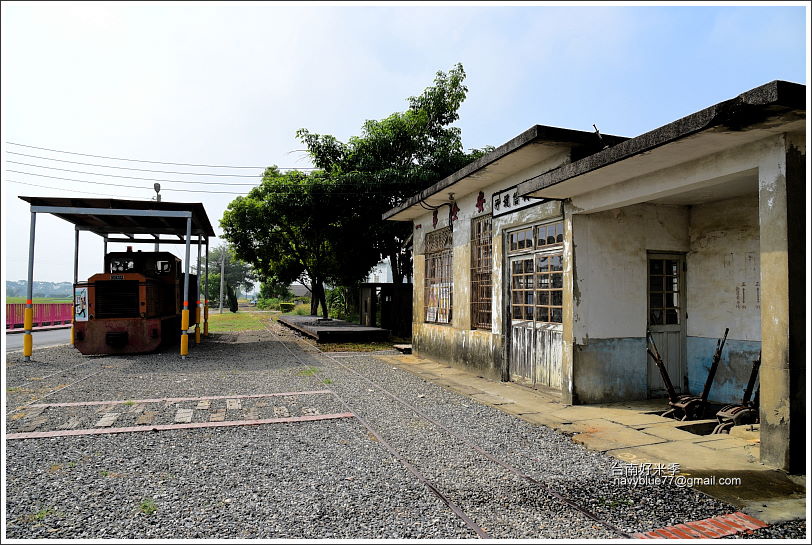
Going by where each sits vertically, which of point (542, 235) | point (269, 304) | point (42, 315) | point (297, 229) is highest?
point (297, 229)

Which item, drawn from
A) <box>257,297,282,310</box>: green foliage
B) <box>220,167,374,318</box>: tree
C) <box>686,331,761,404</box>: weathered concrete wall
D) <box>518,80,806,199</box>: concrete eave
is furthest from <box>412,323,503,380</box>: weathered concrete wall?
<box>257,297,282,310</box>: green foliage

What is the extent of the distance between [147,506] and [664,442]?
4607 millimetres

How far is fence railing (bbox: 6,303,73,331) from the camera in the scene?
21.3 meters

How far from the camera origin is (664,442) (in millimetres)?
5203

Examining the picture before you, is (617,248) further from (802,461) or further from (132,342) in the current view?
(132,342)

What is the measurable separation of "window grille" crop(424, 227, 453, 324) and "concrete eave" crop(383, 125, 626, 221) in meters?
1.59

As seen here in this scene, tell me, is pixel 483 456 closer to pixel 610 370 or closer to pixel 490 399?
pixel 490 399

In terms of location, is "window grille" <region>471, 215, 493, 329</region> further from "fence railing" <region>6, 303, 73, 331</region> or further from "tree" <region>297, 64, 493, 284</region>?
"fence railing" <region>6, 303, 73, 331</region>

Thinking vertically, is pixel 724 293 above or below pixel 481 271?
below

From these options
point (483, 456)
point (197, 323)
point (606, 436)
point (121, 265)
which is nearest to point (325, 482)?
point (483, 456)

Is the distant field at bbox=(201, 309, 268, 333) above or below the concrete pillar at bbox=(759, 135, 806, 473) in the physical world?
below

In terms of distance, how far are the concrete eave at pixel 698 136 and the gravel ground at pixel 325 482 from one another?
292 cm

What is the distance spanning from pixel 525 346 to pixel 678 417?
8.60 feet

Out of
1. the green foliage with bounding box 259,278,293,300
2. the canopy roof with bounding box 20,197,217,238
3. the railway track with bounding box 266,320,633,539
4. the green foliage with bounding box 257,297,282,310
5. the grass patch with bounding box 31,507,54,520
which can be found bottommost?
the railway track with bounding box 266,320,633,539
